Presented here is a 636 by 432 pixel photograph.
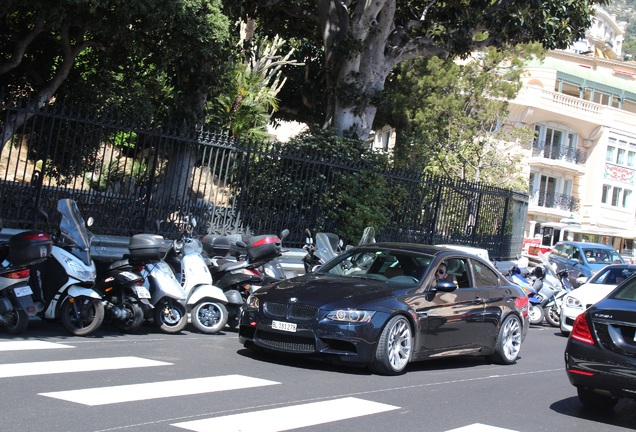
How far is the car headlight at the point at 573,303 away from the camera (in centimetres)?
1657

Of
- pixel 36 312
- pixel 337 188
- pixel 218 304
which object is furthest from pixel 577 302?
pixel 36 312

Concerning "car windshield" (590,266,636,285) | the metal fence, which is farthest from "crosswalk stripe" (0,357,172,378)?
"car windshield" (590,266,636,285)

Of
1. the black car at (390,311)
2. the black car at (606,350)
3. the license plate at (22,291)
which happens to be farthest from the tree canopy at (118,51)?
the black car at (606,350)

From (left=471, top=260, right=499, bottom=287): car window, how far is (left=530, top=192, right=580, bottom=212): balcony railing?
45397 mm

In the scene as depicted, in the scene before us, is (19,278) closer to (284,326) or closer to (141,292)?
(141,292)

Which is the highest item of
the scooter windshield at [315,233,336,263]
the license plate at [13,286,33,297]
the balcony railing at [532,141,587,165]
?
the balcony railing at [532,141,587,165]

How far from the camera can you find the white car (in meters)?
16.6

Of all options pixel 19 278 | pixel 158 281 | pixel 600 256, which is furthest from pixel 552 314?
pixel 19 278

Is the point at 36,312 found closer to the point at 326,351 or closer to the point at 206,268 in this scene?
→ the point at 206,268

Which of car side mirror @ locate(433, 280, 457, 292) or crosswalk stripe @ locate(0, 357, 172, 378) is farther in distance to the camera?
car side mirror @ locate(433, 280, 457, 292)

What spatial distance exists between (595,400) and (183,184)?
8.77m

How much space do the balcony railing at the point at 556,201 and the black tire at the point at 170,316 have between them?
4681cm

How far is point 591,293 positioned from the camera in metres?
17.0

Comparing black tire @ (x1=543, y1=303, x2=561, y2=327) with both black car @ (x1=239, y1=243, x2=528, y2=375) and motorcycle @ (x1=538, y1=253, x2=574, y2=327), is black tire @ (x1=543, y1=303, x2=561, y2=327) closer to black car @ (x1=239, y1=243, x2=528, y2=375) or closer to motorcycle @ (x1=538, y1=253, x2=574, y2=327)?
motorcycle @ (x1=538, y1=253, x2=574, y2=327)
